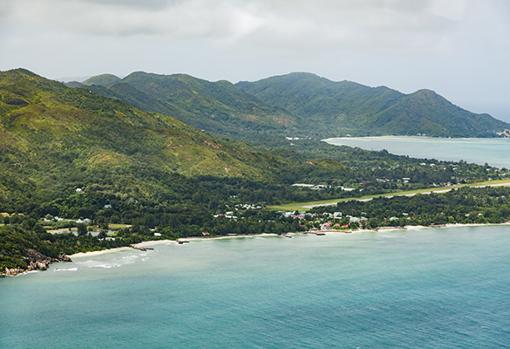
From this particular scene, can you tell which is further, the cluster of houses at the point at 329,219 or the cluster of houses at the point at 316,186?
the cluster of houses at the point at 316,186

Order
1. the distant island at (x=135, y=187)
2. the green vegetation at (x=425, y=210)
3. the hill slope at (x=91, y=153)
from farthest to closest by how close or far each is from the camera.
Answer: the hill slope at (x=91, y=153) < the green vegetation at (x=425, y=210) < the distant island at (x=135, y=187)

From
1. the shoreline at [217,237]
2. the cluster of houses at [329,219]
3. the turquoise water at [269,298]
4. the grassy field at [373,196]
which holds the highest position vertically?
the grassy field at [373,196]

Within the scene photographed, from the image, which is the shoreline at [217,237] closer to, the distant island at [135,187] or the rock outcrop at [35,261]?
the rock outcrop at [35,261]

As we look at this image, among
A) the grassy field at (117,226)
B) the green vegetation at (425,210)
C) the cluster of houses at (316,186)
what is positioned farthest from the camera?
the cluster of houses at (316,186)

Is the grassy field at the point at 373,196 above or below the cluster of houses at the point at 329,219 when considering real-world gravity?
above

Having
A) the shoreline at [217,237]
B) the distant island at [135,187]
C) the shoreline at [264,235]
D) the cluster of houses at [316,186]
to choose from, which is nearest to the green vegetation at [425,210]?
the distant island at [135,187]

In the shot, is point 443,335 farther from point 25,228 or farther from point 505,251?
point 25,228

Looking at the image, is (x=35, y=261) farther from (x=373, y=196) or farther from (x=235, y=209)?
(x=373, y=196)

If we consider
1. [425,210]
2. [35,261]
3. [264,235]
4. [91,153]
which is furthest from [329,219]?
[91,153]

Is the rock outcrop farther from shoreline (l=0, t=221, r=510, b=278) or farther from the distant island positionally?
the distant island
